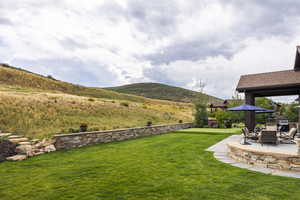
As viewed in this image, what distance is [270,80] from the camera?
11219 millimetres

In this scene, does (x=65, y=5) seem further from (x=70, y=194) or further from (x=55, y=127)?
(x=70, y=194)

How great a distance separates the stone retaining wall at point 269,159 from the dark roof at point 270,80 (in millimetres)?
6897

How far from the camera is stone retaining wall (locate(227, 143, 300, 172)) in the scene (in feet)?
15.5

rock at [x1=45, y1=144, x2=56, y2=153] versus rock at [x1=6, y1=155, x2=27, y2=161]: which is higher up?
rock at [x1=45, y1=144, x2=56, y2=153]

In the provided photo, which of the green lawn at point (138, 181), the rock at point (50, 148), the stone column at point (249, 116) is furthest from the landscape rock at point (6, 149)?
the stone column at point (249, 116)

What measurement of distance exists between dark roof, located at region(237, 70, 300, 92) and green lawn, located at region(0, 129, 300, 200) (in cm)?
748

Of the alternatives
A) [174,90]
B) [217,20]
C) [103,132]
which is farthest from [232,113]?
[174,90]

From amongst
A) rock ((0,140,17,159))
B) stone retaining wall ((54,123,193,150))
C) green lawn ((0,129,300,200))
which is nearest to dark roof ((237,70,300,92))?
stone retaining wall ((54,123,193,150))

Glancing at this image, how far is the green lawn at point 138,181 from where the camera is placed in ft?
11.3

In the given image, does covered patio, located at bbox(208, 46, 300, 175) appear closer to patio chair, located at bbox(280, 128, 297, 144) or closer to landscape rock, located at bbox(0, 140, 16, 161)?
patio chair, located at bbox(280, 128, 297, 144)

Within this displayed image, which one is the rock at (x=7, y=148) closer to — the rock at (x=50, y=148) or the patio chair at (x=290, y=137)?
the rock at (x=50, y=148)

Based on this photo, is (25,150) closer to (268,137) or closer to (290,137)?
(268,137)

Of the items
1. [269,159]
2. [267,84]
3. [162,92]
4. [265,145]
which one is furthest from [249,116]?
[162,92]

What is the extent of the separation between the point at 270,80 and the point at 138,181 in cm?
1112
